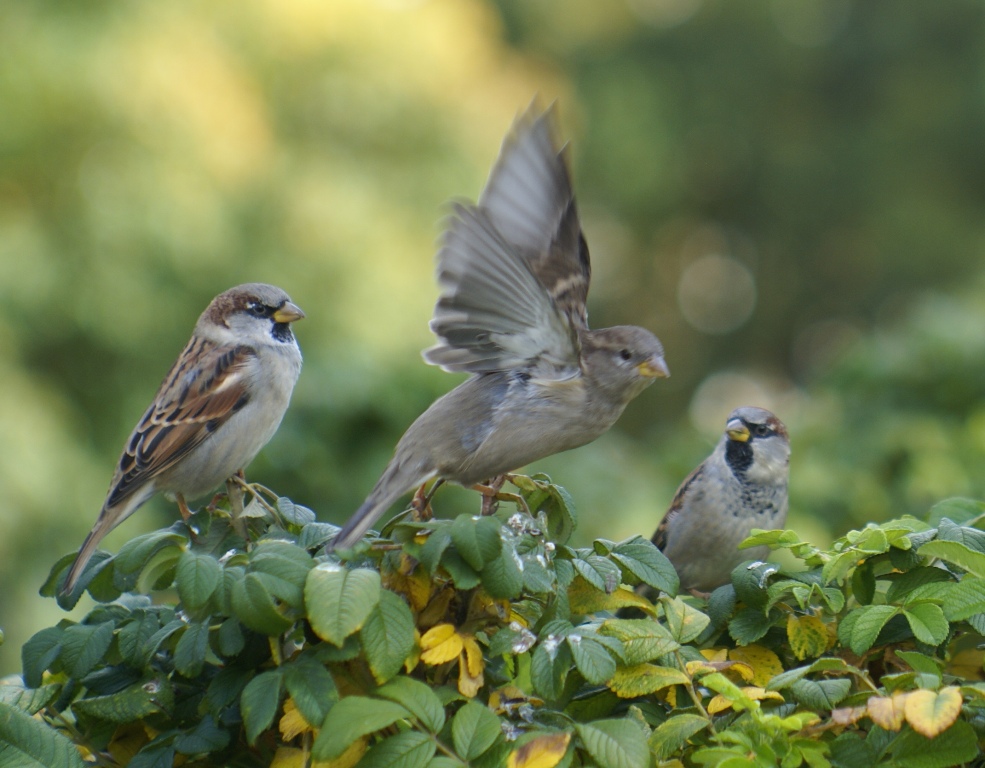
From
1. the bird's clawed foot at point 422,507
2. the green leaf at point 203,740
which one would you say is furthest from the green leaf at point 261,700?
the bird's clawed foot at point 422,507

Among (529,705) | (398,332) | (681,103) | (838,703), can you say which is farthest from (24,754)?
(681,103)

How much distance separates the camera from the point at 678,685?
1.53 m

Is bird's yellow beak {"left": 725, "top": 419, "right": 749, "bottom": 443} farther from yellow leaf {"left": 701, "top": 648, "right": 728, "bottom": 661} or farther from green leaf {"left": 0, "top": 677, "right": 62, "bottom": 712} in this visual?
green leaf {"left": 0, "top": 677, "right": 62, "bottom": 712}

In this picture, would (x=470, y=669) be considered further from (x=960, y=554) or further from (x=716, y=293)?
(x=716, y=293)

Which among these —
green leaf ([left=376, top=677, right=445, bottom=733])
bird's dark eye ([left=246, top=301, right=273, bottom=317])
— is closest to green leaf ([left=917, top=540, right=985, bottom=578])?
green leaf ([left=376, top=677, right=445, bottom=733])

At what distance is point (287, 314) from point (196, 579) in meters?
1.65

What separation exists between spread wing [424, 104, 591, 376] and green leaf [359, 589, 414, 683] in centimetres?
89

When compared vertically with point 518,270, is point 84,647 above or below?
below

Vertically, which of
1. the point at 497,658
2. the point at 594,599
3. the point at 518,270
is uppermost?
the point at 518,270

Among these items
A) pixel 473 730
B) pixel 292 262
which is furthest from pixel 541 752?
pixel 292 262

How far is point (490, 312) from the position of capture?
228cm

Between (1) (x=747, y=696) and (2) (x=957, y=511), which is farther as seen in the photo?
(2) (x=957, y=511)

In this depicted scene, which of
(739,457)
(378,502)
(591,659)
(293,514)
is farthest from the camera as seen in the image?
(739,457)

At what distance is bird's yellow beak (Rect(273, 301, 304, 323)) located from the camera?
114 inches
